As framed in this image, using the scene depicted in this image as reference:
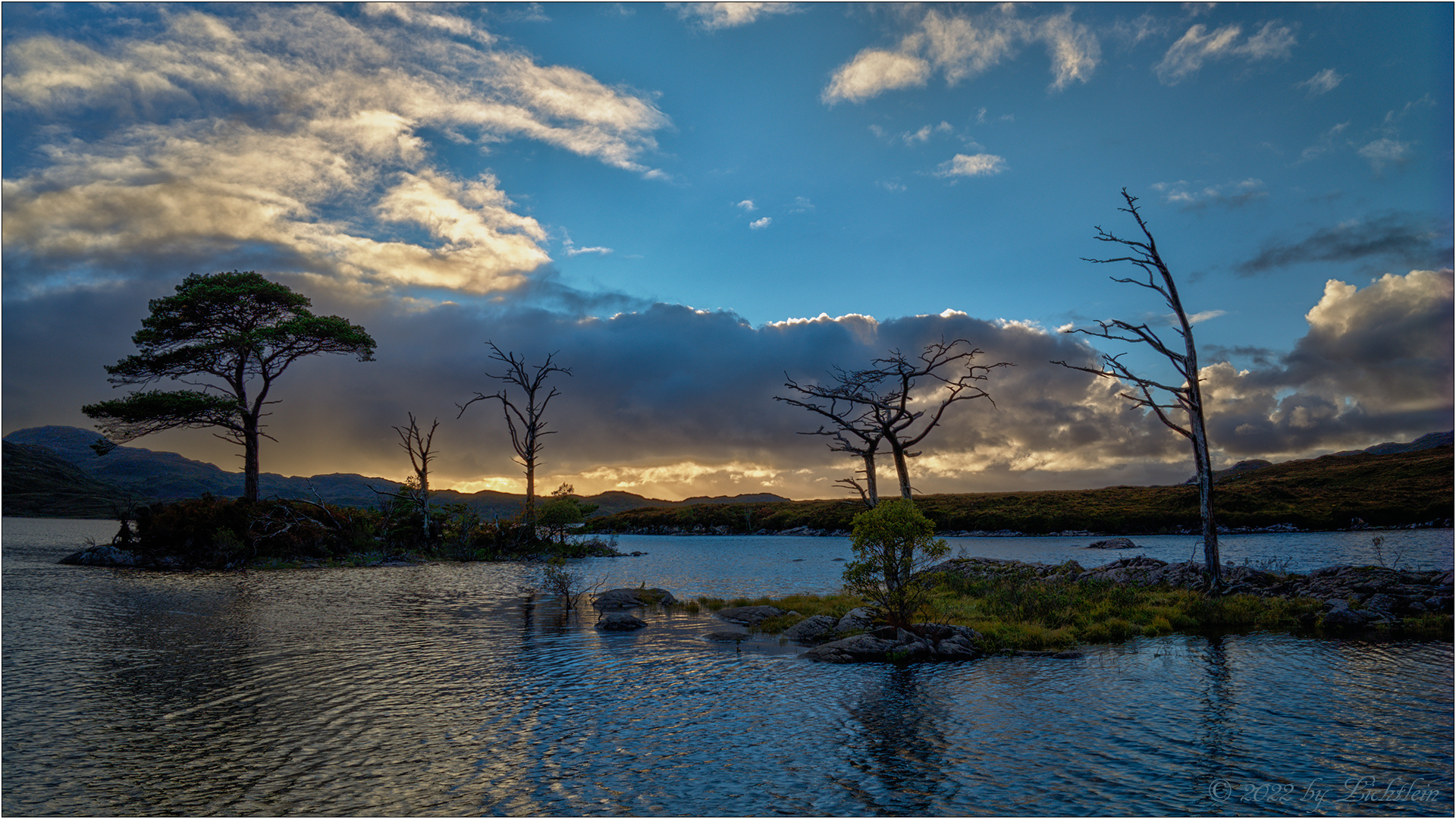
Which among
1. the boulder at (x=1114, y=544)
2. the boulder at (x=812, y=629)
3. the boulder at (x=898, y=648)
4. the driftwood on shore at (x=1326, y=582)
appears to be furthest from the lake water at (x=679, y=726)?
the boulder at (x=1114, y=544)

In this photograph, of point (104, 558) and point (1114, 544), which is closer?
point (104, 558)

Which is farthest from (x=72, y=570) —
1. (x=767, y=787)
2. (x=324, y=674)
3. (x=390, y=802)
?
(x=767, y=787)

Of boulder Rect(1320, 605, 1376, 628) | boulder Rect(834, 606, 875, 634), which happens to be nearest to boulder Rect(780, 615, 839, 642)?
boulder Rect(834, 606, 875, 634)

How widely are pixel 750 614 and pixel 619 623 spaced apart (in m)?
5.56

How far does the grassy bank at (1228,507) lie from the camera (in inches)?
4181

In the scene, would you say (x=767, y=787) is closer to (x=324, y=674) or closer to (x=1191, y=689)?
(x=1191, y=689)

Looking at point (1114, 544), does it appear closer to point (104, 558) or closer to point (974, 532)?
point (974, 532)

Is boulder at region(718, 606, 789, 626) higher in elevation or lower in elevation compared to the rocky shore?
higher

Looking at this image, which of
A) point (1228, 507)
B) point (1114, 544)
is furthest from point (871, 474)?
point (1228, 507)

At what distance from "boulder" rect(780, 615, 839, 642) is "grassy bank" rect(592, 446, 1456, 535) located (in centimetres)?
8652

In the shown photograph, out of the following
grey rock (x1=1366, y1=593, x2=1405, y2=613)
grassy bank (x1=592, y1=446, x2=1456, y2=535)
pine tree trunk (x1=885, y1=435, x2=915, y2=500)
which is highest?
pine tree trunk (x1=885, y1=435, x2=915, y2=500)

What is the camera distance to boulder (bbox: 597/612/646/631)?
2573 cm

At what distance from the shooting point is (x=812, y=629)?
930 inches

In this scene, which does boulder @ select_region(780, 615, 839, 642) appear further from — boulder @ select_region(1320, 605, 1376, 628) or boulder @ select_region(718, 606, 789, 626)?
boulder @ select_region(1320, 605, 1376, 628)
